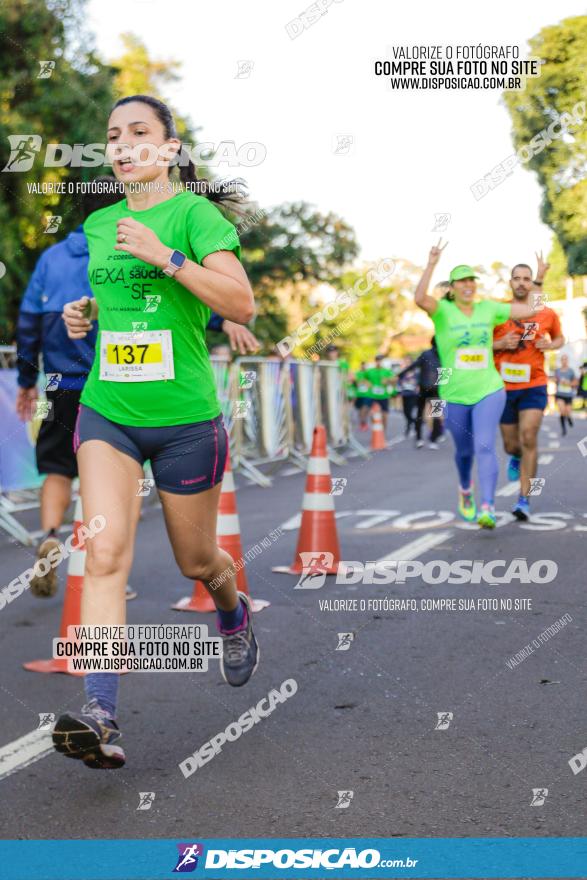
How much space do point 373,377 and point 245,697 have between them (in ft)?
76.6

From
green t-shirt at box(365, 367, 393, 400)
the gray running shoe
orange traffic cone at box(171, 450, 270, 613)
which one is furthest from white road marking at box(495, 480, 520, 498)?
green t-shirt at box(365, 367, 393, 400)

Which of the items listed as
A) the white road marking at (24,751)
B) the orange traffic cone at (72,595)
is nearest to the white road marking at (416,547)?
the orange traffic cone at (72,595)

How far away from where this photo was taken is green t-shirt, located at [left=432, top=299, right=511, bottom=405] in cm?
957

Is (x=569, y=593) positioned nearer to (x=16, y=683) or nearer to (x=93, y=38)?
(x=16, y=683)

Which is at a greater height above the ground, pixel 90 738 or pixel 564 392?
pixel 90 738

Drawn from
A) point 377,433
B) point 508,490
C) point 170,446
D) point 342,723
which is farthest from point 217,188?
point 377,433

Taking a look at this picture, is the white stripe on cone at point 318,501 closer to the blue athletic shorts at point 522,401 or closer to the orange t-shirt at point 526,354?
the orange t-shirt at point 526,354

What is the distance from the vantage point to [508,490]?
521 inches

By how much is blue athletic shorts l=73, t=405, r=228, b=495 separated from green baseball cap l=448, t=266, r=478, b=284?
5.62 m

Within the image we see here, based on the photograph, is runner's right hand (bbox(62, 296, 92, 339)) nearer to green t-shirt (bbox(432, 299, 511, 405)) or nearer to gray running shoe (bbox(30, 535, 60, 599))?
gray running shoe (bbox(30, 535, 60, 599))

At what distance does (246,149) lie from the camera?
7965 millimetres

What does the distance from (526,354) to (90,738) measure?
7.24 meters

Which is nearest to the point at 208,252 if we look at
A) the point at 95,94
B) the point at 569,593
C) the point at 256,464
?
the point at 569,593

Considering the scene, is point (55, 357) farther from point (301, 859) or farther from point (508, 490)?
point (508, 490)
